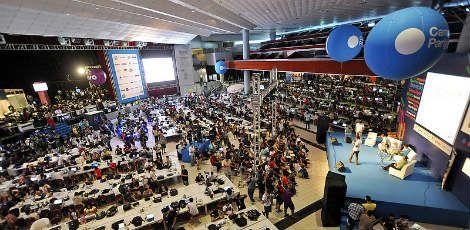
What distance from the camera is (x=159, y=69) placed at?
31.6 m

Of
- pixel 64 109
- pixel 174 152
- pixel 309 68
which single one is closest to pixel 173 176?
pixel 174 152

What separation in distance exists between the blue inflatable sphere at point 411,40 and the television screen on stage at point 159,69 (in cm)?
3043

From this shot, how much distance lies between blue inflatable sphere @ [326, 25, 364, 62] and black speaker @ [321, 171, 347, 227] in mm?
4313

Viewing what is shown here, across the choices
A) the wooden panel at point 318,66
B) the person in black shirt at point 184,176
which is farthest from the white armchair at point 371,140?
the person in black shirt at point 184,176

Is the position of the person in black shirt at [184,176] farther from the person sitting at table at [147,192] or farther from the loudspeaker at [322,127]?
the loudspeaker at [322,127]

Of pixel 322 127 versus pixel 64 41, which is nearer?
pixel 322 127

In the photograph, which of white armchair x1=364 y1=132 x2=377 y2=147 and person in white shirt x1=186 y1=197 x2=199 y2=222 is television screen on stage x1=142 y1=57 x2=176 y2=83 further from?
white armchair x1=364 y1=132 x2=377 y2=147

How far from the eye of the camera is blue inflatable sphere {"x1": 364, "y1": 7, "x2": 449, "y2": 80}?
3533 mm

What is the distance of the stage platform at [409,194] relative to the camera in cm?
743

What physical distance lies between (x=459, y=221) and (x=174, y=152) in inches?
556

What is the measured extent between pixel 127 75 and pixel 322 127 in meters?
23.4

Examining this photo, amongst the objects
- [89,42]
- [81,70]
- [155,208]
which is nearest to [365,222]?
[155,208]

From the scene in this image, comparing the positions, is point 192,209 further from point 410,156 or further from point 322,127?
point 322,127

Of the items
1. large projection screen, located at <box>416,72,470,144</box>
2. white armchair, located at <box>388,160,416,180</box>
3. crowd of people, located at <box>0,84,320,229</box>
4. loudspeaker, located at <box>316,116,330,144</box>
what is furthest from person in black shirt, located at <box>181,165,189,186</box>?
large projection screen, located at <box>416,72,470,144</box>
